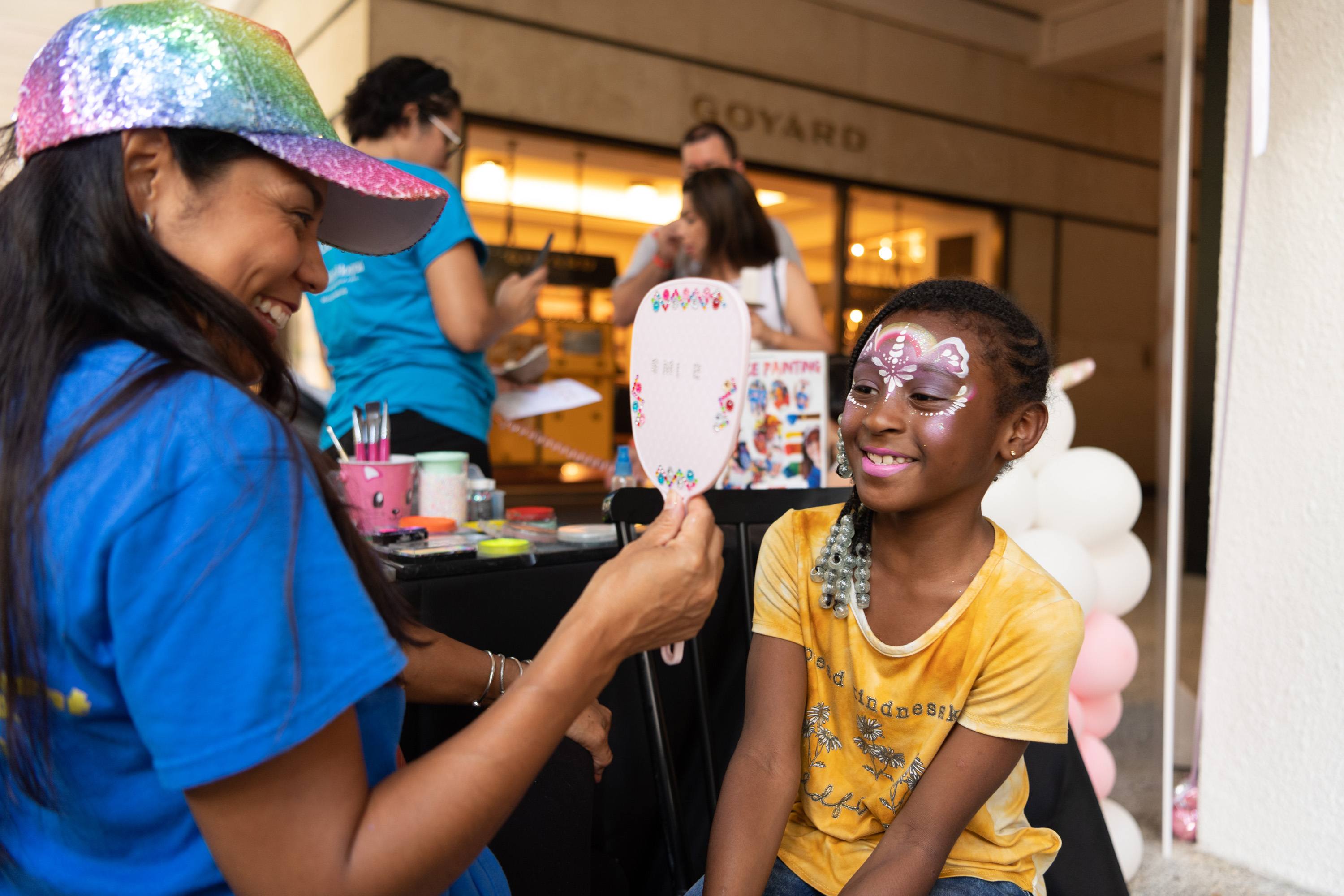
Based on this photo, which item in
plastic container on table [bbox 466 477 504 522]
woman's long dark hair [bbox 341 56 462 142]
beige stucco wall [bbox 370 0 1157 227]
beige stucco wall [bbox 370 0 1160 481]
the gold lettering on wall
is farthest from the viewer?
the gold lettering on wall

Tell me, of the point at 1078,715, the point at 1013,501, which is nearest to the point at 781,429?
the point at 1013,501

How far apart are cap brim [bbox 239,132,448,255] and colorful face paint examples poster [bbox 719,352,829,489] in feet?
3.73

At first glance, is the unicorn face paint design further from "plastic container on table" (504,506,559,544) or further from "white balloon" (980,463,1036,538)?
"white balloon" (980,463,1036,538)

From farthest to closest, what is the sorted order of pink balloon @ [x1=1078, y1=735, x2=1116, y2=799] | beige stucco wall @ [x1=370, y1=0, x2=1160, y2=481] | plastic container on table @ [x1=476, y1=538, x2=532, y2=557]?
1. beige stucco wall @ [x1=370, y1=0, x2=1160, y2=481]
2. pink balloon @ [x1=1078, y1=735, x2=1116, y2=799]
3. plastic container on table @ [x1=476, y1=538, x2=532, y2=557]

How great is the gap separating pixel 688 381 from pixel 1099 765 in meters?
1.86

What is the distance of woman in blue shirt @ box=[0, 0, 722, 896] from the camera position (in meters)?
0.62

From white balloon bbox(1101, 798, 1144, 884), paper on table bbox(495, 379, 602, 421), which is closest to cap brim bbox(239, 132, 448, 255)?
paper on table bbox(495, 379, 602, 421)

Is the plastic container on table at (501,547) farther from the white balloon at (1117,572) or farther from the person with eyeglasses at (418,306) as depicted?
the white balloon at (1117,572)

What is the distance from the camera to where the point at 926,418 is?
3.90 ft

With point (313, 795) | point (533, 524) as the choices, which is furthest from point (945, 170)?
point (313, 795)

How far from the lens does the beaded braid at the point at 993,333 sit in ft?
3.99

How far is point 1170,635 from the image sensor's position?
226cm

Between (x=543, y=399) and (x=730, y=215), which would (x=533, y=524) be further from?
(x=730, y=215)

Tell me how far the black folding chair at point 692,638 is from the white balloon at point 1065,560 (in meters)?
0.90
